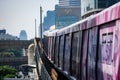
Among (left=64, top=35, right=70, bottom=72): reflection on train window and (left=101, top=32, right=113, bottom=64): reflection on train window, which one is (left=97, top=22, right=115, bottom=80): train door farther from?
(left=64, top=35, right=70, bottom=72): reflection on train window

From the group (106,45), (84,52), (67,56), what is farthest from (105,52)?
(67,56)

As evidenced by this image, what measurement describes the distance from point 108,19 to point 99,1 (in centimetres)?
8093

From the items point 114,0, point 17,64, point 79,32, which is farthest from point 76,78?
point 17,64

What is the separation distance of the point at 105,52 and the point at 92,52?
6.46 ft

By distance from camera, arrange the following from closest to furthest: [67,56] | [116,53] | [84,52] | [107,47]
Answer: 1. [116,53]
2. [107,47]
3. [84,52]
4. [67,56]

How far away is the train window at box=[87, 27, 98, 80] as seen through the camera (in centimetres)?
1311

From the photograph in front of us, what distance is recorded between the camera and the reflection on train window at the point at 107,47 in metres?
11.1

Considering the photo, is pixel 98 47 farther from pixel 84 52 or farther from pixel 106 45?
pixel 84 52

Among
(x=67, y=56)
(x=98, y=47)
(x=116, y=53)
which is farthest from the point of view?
(x=67, y=56)

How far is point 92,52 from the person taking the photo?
13.6 m

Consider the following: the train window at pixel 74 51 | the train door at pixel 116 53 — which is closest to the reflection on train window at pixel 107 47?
the train door at pixel 116 53

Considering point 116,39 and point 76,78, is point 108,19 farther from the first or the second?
point 76,78

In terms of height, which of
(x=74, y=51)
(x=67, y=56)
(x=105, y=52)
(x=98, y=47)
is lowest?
(x=67, y=56)

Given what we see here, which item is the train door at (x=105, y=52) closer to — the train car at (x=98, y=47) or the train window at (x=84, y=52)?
the train car at (x=98, y=47)
